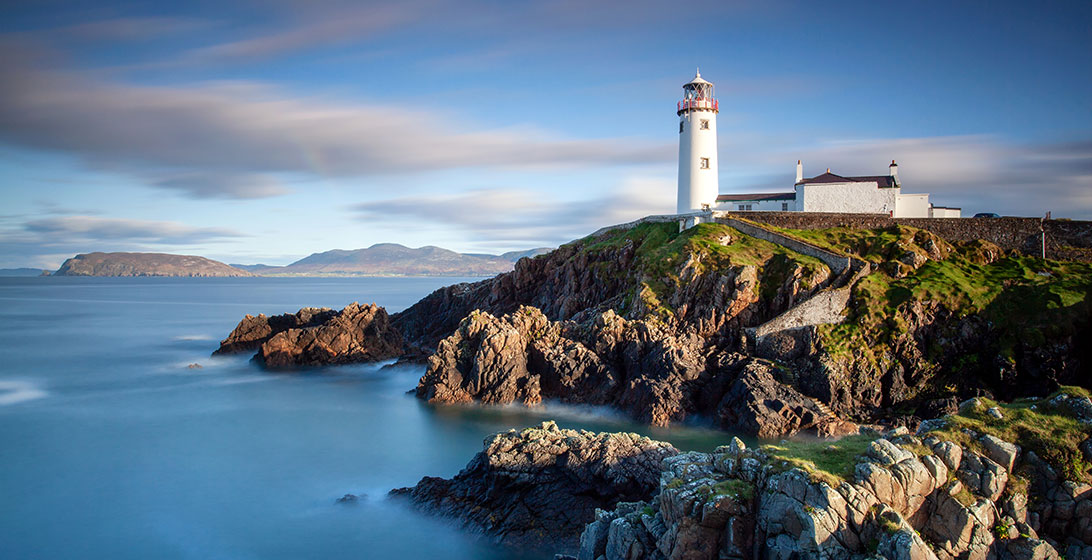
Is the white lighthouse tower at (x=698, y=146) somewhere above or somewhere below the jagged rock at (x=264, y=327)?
above

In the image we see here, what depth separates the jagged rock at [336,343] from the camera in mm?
53688

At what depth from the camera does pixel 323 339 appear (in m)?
54.5

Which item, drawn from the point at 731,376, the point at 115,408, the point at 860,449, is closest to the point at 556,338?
the point at 731,376

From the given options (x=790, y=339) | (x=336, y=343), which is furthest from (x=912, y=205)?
(x=336, y=343)

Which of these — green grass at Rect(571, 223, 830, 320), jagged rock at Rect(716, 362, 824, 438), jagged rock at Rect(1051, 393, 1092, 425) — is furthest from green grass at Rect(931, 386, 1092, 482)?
green grass at Rect(571, 223, 830, 320)

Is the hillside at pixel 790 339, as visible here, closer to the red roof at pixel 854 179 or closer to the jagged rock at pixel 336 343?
the red roof at pixel 854 179

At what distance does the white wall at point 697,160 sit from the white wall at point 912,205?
14.3 meters

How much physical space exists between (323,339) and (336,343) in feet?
3.69

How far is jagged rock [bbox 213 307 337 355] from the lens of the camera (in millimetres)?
59219

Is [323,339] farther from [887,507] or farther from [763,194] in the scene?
[887,507]

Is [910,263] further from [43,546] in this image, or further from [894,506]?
[43,546]

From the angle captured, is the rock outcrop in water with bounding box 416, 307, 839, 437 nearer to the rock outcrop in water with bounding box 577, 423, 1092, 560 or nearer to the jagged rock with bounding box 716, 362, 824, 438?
the jagged rock with bounding box 716, 362, 824, 438

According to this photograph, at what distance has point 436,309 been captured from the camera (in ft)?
217

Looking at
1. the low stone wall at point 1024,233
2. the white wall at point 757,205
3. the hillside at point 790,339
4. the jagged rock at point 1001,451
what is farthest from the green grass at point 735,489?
the white wall at point 757,205
